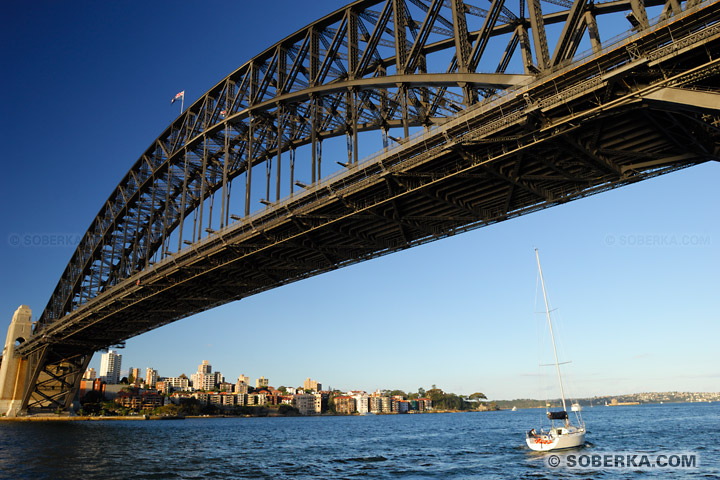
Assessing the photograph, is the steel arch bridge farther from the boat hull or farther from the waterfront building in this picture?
the waterfront building

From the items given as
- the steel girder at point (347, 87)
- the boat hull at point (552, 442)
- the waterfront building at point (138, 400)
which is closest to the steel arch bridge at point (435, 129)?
the steel girder at point (347, 87)

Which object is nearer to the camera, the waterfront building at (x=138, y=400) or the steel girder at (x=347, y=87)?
the steel girder at (x=347, y=87)

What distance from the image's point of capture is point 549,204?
2770 cm

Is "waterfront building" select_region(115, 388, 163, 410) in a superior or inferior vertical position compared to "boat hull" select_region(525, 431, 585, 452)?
superior

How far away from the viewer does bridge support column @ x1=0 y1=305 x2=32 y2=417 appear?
83.3 m

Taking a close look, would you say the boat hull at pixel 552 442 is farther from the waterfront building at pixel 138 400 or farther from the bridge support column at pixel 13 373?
the waterfront building at pixel 138 400

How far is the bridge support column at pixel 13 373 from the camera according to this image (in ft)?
273

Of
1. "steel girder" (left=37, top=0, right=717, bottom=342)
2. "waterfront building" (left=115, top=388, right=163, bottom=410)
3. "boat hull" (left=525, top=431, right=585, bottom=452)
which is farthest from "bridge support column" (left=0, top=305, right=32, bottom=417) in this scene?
"waterfront building" (left=115, top=388, right=163, bottom=410)

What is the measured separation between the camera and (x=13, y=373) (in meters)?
85.2

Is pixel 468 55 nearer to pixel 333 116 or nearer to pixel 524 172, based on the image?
pixel 524 172

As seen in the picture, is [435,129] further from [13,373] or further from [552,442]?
[13,373]

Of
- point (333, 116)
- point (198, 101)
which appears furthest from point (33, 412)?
point (333, 116)

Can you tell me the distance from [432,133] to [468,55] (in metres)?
A: 4.71

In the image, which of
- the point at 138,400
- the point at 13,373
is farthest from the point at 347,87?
the point at 138,400
